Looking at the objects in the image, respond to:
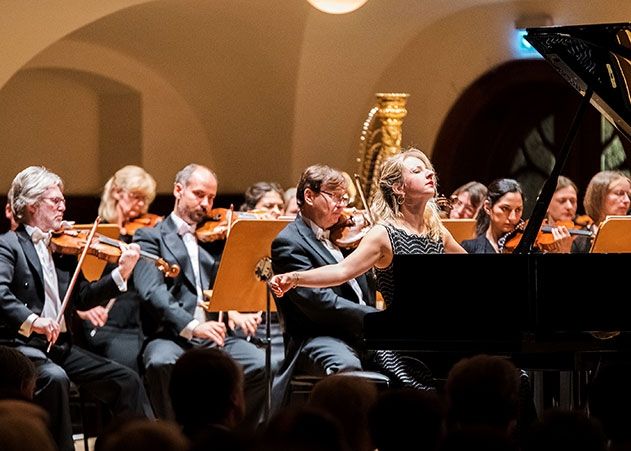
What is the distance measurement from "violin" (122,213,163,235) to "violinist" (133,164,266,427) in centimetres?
63

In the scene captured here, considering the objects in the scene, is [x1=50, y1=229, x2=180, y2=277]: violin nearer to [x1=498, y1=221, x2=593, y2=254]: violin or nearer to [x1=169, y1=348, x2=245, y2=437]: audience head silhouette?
[x1=498, y1=221, x2=593, y2=254]: violin

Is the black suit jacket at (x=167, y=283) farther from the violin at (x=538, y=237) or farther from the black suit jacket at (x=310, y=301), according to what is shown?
the violin at (x=538, y=237)

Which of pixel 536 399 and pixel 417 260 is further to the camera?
pixel 536 399

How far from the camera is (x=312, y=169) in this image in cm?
573

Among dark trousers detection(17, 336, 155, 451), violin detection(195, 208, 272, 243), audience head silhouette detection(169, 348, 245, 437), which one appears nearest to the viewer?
audience head silhouette detection(169, 348, 245, 437)

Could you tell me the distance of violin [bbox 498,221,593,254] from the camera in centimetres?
670

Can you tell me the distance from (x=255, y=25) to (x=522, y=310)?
→ 4.51m

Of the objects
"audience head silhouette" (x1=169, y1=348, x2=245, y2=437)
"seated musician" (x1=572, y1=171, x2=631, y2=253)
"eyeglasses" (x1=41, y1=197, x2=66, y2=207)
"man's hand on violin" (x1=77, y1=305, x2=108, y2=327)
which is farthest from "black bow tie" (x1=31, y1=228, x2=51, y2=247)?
"seated musician" (x1=572, y1=171, x2=631, y2=253)

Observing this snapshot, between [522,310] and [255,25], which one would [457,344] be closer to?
[522,310]

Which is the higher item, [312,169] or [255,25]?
[255,25]

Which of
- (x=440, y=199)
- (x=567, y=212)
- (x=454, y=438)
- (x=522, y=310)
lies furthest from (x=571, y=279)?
(x=567, y=212)

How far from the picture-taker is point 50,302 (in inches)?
228

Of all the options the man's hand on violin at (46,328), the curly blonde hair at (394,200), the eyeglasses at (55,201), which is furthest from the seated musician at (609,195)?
the man's hand on violin at (46,328)

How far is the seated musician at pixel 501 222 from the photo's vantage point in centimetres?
676
